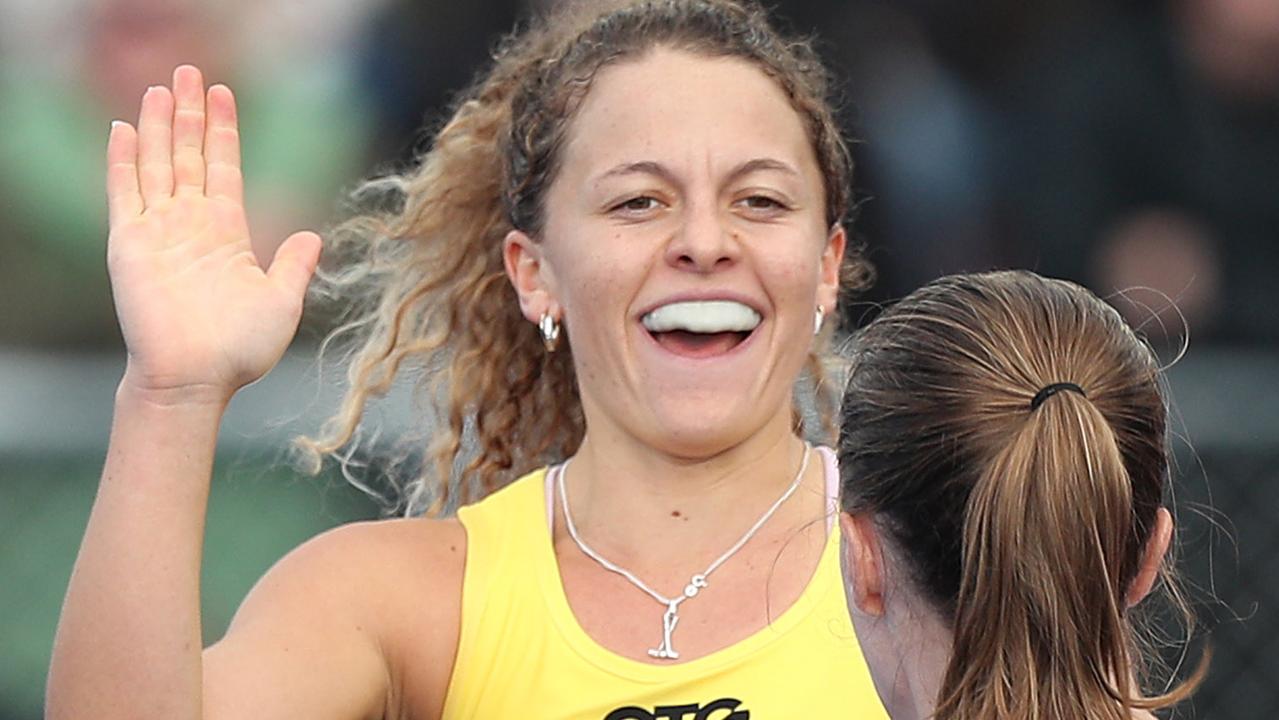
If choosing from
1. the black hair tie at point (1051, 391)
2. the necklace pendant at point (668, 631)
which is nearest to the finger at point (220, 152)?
the necklace pendant at point (668, 631)

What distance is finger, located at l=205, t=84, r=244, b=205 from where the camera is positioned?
2758 millimetres

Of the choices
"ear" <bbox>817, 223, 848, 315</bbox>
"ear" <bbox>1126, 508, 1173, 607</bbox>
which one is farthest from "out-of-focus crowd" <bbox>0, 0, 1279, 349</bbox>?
"ear" <bbox>1126, 508, 1173, 607</bbox>

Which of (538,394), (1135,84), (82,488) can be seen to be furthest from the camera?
(1135,84)

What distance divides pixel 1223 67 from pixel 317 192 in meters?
2.27

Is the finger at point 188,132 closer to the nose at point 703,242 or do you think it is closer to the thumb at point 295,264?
the thumb at point 295,264

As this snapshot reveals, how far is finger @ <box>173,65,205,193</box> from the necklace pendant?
0.87 m

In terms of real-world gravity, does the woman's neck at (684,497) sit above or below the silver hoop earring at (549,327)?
below

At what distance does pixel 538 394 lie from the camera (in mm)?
3492

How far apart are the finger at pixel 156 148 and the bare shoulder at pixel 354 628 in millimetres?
610

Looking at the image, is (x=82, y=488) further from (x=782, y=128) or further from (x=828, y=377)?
(x=782, y=128)

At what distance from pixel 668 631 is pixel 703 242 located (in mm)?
540

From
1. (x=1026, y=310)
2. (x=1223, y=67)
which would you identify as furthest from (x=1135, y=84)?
(x=1026, y=310)

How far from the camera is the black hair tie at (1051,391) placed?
89.7 inches

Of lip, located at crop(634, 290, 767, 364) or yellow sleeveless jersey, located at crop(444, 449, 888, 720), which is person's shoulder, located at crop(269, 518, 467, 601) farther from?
lip, located at crop(634, 290, 767, 364)
